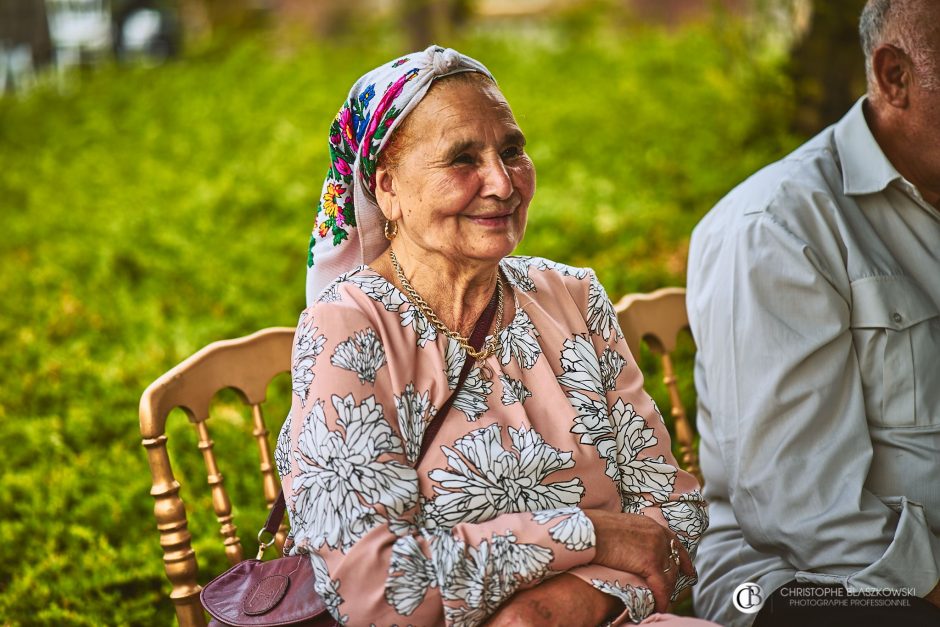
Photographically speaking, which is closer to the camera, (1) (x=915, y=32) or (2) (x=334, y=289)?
(2) (x=334, y=289)

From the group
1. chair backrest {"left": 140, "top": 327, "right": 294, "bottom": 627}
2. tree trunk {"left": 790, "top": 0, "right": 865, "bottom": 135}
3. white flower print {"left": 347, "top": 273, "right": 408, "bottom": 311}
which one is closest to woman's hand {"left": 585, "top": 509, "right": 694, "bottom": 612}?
white flower print {"left": 347, "top": 273, "right": 408, "bottom": 311}

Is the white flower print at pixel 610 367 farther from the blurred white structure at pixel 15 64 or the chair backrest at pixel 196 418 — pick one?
the blurred white structure at pixel 15 64

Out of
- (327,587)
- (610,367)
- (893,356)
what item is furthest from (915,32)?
(327,587)

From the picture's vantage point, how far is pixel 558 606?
1918 millimetres

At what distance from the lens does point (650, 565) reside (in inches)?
79.6

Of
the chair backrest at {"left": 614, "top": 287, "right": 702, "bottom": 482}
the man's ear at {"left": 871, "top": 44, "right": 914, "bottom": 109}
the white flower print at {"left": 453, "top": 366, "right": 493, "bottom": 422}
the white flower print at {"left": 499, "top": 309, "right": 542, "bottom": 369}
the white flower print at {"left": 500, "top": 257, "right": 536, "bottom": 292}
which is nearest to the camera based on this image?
the white flower print at {"left": 453, "top": 366, "right": 493, "bottom": 422}

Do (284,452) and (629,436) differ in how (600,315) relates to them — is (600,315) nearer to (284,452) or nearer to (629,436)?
(629,436)

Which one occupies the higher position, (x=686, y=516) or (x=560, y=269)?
(x=560, y=269)

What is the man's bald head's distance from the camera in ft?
7.83

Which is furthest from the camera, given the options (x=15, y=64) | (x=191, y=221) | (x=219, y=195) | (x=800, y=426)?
(x=15, y=64)

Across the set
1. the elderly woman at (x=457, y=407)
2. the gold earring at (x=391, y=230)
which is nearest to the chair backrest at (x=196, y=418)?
the elderly woman at (x=457, y=407)

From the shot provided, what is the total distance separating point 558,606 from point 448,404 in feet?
1.53

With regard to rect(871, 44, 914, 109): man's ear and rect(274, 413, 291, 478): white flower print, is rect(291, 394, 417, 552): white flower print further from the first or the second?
rect(871, 44, 914, 109): man's ear

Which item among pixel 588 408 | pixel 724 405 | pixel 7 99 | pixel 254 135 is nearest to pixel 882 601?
pixel 724 405
